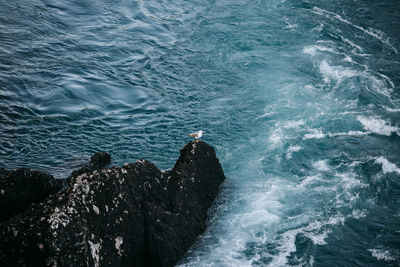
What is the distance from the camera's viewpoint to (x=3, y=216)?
26.6ft

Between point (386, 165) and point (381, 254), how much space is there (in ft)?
14.1

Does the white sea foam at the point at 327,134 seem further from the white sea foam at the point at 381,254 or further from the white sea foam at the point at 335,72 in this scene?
the white sea foam at the point at 381,254

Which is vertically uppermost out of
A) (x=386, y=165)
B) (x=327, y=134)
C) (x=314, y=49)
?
(x=314, y=49)

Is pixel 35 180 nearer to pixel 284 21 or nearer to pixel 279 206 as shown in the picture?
pixel 279 206

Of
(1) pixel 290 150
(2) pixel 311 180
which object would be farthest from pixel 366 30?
(2) pixel 311 180

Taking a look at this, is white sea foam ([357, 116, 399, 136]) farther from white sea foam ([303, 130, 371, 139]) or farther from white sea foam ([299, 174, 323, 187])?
white sea foam ([299, 174, 323, 187])

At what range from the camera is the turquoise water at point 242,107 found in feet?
34.1

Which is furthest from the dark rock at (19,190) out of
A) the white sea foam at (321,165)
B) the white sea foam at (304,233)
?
the white sea foam at (321,165)

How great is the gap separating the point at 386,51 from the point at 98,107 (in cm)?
1511

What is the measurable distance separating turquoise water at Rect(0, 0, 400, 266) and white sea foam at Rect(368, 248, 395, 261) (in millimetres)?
37

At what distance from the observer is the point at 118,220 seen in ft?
26.1

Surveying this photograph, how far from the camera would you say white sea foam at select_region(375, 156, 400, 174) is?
1282 cm

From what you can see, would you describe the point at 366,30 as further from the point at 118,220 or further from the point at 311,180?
the point at 118,220

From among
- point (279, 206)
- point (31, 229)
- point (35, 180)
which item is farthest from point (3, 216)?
point (279, 206)
